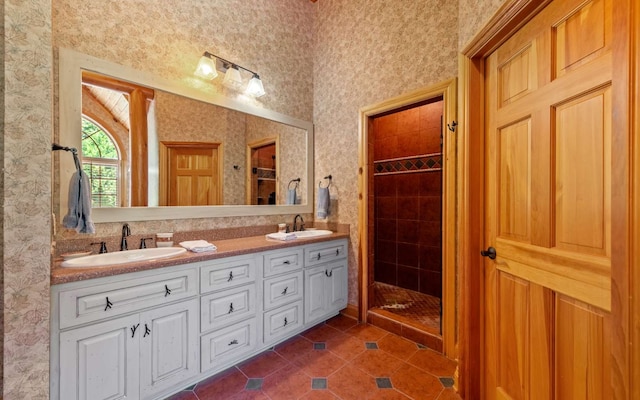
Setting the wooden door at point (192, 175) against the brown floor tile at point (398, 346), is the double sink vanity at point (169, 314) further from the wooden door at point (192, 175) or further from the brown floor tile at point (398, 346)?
the brown floor tile at point (398, 346)

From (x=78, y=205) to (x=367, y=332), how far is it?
232 cm

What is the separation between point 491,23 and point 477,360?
185 centimetres

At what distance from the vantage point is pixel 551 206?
105 centimetres

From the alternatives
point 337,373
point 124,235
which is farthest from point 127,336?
point 337,373

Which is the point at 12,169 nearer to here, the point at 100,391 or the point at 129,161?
the point at 129,161

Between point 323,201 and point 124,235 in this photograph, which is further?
point 323,201

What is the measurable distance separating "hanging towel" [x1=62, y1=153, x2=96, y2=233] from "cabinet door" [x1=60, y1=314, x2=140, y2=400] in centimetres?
53

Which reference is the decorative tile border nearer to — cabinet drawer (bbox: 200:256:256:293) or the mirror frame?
the mirror frame

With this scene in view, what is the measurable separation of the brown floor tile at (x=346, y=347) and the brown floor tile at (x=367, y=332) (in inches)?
2.9

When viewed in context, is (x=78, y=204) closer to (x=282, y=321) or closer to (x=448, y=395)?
(x=282, y=321)

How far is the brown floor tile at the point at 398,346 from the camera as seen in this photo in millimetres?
1969

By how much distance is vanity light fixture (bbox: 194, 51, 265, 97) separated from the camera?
2.04 metres

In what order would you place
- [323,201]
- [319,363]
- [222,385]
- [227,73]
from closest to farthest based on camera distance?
[222,385] → [319,363] → [227,73] → [323,201]

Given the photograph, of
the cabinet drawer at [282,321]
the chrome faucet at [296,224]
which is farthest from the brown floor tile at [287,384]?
the chrome faucet at [296,224]
